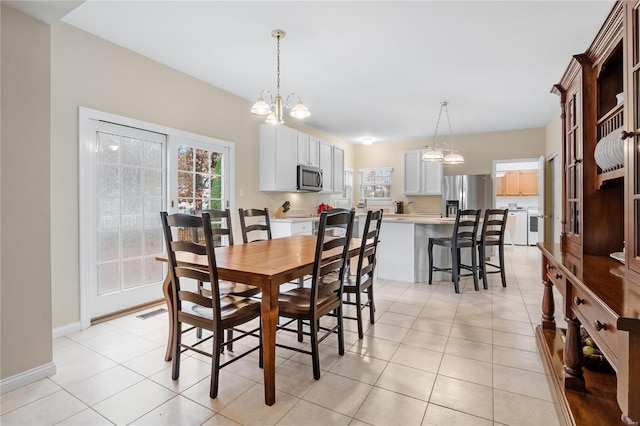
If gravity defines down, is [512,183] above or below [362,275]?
above

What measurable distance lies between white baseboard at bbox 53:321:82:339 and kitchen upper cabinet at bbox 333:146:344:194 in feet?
15.2

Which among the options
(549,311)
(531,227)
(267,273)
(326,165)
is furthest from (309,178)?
(531,227)

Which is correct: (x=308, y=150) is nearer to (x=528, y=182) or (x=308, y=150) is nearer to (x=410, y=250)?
(x=410, y=250)

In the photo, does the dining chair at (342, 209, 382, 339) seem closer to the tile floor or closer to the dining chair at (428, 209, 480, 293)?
the tile floor

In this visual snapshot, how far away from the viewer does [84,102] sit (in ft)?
9.05

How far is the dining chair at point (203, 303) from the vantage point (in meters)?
1.71

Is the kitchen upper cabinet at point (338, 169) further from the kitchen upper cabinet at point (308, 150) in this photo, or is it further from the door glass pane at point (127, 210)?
the door glass pane at point (127, 210)

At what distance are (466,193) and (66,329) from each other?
21.0 feet

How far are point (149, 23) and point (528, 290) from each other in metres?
4.69

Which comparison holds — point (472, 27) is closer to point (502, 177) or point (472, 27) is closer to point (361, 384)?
point (361, 384)

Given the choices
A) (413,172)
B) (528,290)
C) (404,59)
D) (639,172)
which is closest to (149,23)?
(404,59)

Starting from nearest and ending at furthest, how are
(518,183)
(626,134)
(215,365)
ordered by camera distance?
1. (626,134)
2. (215,365)
3. (518,183)

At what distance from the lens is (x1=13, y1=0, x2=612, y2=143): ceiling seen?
2.48m

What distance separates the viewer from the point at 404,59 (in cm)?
331
